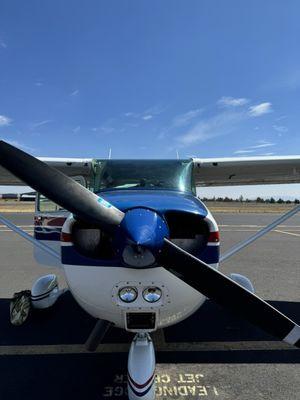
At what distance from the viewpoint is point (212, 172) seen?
598cm

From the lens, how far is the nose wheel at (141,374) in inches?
105

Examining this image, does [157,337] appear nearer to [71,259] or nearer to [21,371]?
[21,371]

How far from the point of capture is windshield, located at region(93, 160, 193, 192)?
4.09 meters

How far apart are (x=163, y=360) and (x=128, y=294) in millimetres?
1417

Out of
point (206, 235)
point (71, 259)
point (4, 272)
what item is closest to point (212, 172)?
point (206, 235)

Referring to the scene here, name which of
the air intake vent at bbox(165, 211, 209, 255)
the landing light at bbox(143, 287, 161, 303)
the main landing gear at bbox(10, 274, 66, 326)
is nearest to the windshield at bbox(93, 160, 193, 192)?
the air intake vent at bbox(165, 211, 209, 255)

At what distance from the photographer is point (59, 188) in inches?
94.3

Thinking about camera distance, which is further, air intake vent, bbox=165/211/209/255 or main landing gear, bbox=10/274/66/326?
main landing gear, bbox=10/274/66/326

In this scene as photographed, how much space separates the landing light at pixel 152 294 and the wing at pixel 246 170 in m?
2.70

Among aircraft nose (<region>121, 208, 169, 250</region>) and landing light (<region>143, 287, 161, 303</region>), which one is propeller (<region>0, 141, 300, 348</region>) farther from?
landing light (<region>143, 287, 161, 303</region>)

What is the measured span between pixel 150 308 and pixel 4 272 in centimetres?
576

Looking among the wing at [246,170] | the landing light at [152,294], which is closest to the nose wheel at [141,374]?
the landing light at [152,294]

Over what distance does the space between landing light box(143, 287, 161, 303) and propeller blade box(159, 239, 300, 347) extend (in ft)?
0.71

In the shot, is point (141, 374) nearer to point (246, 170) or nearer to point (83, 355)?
point (83, 355)
